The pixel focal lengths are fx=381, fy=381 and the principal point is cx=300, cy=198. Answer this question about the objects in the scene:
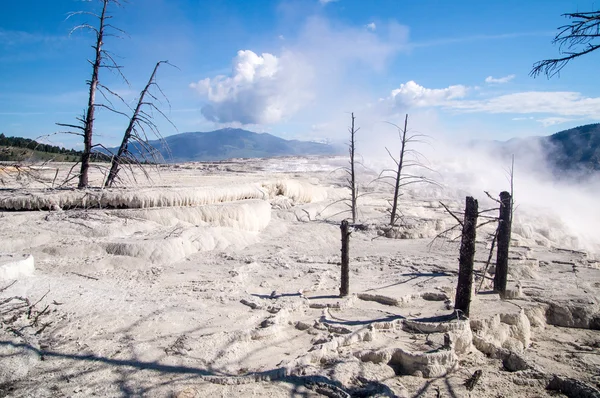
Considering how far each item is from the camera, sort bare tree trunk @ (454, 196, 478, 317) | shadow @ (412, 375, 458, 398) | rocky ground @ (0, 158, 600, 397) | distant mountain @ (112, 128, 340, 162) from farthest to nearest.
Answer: distant mountain @ (112, 128, 340, 162)
bare tree trunk @ (454, 196, 478, 317)
shadow @ (412, 375, 458, 398)
rocky ground @ (0, 158, 600, 397)

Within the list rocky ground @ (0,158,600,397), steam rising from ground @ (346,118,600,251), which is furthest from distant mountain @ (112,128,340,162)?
rocky ground @ (0,158,600,397)

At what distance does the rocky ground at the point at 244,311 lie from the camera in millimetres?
4570

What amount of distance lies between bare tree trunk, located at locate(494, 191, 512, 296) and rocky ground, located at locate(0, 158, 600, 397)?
372 millimetres

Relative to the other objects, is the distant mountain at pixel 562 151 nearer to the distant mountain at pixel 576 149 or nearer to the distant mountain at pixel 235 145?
the distant mountain at pixel 576 149

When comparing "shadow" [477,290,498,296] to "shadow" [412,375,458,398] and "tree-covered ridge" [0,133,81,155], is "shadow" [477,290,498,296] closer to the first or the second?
"shadow" [412,375,458,398]

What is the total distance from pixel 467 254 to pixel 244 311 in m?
3.92

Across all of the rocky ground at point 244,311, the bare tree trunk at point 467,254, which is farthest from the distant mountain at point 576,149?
the bare tree trunk at point 467,254

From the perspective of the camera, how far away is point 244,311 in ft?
21.6

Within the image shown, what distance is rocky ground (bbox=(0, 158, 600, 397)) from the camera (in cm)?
457

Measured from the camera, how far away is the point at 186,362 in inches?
186

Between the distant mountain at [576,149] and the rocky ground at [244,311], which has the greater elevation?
the distant mountain at [576,149]

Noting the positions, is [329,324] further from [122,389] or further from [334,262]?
[334,262]

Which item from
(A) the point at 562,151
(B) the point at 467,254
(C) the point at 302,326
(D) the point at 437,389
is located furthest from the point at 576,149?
(C) the point at 302,326

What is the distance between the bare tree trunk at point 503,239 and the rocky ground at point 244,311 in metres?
0.37
